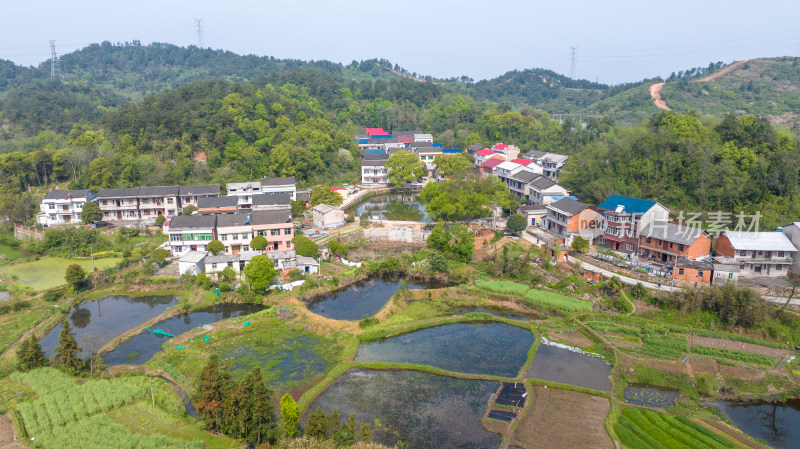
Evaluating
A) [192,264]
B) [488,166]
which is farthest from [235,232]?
[488,166]

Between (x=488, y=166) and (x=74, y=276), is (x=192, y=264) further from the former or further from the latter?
(x=488, y=166)

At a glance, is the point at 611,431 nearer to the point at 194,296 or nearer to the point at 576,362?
the point at 576,362

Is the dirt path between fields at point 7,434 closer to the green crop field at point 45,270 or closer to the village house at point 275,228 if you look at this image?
the green crop field at point 45,270

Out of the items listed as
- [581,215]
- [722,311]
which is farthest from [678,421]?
[581,215]

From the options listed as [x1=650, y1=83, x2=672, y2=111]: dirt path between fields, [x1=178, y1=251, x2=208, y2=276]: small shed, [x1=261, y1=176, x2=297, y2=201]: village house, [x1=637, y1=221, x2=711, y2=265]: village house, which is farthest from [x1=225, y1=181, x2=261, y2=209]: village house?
[x1=650, y1=83, x2=672, y2=111]: dirt path between fields

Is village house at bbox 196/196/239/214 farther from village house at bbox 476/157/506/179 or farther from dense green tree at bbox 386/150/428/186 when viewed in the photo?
village house at bbox 476/157/506/179
